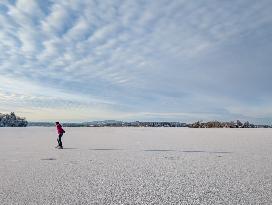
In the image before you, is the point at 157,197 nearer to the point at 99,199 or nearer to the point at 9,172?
the point at 99,199

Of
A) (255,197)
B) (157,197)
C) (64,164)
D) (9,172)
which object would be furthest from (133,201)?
(64,164)

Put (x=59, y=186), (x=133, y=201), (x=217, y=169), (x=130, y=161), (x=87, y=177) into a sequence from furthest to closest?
(x=130, y=161), (x=217, y=169), (x=87, y=177), (x=59, y=186), (x=133, y=201)

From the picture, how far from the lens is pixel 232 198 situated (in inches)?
233

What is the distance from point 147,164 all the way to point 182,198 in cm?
423

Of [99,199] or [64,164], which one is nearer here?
[99,199]

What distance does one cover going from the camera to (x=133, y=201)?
5715 millimetres

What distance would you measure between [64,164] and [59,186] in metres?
3.22

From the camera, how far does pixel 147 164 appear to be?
33.2 feet

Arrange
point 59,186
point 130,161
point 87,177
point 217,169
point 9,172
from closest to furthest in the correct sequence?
point 59,186 < point 87,177 < point 9,172 < point 217,169 < point 130,161

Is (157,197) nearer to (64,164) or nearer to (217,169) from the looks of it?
(217,169)

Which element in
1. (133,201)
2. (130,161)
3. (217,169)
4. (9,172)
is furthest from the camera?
(130,161)

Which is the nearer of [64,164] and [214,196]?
[214,196]

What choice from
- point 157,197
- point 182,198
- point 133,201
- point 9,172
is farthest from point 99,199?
point 9,172

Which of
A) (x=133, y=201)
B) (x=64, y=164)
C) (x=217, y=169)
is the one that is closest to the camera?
(x=133, y=201)
